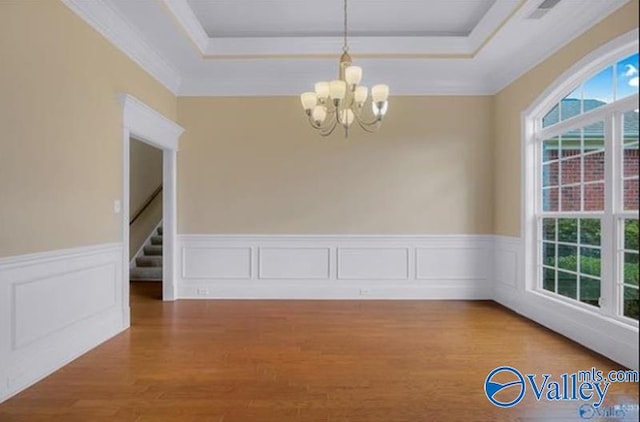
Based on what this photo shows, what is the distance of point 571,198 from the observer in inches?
167

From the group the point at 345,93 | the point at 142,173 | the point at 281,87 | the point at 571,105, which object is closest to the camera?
the point at 345,93

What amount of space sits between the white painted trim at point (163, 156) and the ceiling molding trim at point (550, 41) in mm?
4100

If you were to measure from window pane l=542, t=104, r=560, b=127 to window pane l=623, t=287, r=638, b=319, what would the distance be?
193 cm

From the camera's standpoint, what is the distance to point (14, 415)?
2.53 meters

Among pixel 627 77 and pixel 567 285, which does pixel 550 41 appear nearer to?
pixel 627 77

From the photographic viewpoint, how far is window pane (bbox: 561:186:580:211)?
4.13 m

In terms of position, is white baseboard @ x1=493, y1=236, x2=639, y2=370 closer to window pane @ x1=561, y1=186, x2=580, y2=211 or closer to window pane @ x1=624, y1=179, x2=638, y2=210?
window pane @ x1=561, y1=186, x2=580, y2=211

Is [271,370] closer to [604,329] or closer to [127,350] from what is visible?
[127,350]

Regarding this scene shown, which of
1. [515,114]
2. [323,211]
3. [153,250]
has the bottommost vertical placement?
[153,250]

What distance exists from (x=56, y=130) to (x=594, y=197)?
4.75m

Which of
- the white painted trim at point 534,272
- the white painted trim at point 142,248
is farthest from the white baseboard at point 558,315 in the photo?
the white painted trim at point 142,248

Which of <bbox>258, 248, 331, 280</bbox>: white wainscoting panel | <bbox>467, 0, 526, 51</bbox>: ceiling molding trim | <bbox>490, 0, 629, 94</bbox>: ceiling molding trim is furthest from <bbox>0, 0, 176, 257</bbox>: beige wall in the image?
<bbox>490, 0, 629, 94</bbox>: ceiling molding trim

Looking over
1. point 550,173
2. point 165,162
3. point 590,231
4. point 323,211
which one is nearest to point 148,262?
point 165,162

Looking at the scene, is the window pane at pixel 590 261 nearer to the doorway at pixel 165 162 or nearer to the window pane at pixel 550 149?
the window pane at pixel 550 149
